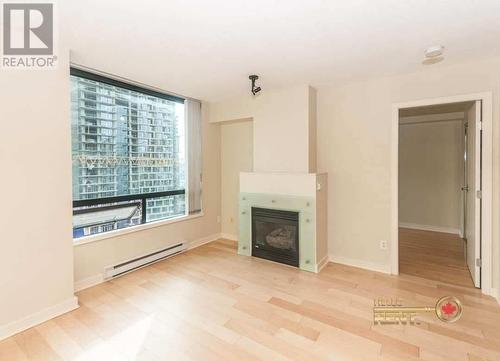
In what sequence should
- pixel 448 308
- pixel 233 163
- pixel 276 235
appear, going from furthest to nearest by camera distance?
pixel 233 163 → pixel 276 235 → pixel 448 308

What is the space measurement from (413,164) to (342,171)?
296 centimetres

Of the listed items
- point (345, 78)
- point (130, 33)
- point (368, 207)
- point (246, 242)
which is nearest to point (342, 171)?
point (368, 207)

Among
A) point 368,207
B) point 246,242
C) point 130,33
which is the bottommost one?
point 246,242

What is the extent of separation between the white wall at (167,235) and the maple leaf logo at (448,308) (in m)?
3.22

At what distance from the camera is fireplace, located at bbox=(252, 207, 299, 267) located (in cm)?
332

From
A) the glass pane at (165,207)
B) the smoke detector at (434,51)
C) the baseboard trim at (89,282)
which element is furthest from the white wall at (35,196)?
the smoke detector at (434,51)

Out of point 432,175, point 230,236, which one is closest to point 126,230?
point 230,236

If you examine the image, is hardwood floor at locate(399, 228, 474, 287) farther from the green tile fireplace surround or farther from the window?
the window

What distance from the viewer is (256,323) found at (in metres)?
2.09

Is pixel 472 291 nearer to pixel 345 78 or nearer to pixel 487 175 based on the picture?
pixel 487 175

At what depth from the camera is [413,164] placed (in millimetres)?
5336

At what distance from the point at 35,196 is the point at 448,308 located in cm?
369

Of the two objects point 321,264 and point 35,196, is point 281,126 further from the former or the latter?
point 35,196

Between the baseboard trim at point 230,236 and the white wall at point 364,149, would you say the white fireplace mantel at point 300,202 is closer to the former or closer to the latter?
the white wall at point 364,149
